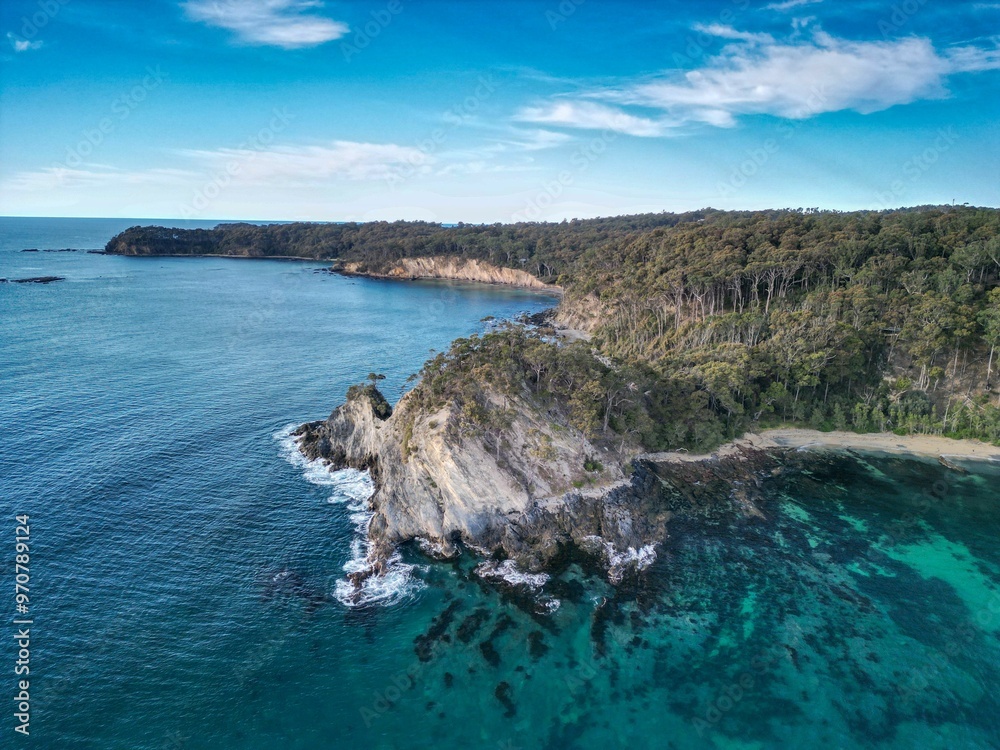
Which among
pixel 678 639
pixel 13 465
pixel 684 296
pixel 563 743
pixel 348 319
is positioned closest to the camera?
pixel 563 743

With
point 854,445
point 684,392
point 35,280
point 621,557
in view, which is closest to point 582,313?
point 684,392

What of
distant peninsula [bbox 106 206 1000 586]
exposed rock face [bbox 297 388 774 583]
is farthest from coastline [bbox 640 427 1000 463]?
exposed rock face [bbox 297 388 774 583]

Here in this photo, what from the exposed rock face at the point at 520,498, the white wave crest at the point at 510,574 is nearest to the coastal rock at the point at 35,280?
the exposed rock face at the point at 520,498

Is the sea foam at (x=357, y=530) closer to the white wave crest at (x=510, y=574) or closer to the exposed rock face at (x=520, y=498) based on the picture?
the exposed rock face at (x=520, y=498)

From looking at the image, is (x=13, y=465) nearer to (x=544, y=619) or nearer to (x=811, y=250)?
(x=544, y=619)

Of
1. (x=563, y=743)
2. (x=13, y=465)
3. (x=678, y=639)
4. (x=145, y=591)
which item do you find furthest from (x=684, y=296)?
(x=13, y=465)

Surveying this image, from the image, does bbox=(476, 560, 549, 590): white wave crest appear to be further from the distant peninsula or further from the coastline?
the coastline
